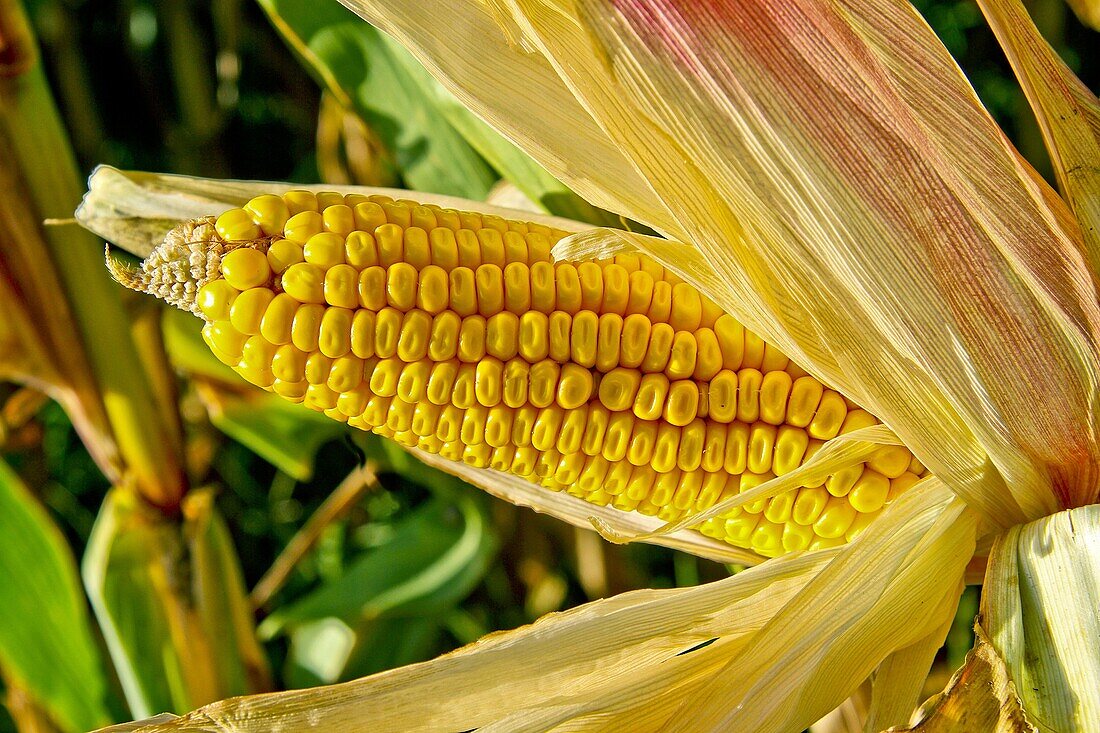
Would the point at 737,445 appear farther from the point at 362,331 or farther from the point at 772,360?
the point at 362,331

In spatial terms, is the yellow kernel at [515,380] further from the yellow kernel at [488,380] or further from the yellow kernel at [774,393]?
the yellow kernel at [774,393]

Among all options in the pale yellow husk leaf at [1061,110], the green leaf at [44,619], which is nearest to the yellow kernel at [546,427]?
the pale yellow husk leaf at [1061,110]

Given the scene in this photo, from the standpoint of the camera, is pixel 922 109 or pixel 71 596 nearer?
pixel 922 109

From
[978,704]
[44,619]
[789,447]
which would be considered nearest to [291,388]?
[789,447]

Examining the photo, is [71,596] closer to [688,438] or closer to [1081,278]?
[688,438]

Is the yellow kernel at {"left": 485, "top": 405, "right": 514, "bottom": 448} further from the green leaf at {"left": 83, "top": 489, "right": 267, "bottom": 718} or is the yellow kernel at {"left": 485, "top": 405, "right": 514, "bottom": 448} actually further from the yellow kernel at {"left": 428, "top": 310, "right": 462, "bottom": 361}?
the green leaf at {"left": 83, "top": 489, "right": 267, "bottom": 718}

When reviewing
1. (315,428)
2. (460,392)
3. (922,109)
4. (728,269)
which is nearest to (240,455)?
(315,428)

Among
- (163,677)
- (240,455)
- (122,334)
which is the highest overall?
(122,334)
